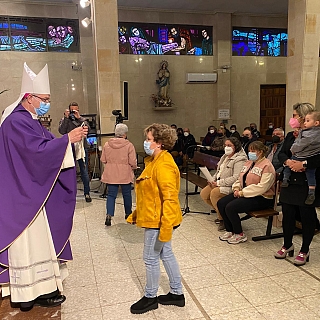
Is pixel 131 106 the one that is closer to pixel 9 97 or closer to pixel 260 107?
pixel 9 97

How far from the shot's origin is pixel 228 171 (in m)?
4.30

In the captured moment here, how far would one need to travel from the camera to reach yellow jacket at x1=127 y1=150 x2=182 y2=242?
2344 mm

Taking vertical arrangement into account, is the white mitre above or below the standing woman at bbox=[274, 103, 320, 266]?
above

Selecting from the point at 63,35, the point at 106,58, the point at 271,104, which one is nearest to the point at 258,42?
the point at 271,104

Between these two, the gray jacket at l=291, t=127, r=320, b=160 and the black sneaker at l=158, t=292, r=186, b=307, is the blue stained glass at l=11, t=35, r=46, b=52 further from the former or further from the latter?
the black sneaker at l=158, t=292, r=186, b=307

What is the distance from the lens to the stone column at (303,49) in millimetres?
6188

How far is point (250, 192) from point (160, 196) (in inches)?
68.9

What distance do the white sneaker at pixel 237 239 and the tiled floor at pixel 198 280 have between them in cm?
7

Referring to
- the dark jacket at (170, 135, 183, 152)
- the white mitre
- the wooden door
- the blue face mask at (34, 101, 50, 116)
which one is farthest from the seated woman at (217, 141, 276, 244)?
the wooden door

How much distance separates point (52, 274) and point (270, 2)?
9800mm

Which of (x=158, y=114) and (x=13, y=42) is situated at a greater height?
(x=13, y=42)

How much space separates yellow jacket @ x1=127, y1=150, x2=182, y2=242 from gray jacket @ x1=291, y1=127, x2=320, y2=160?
1.40m

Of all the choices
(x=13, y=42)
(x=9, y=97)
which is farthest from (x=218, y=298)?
(x=13, y=42)

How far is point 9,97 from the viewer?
8664mm
